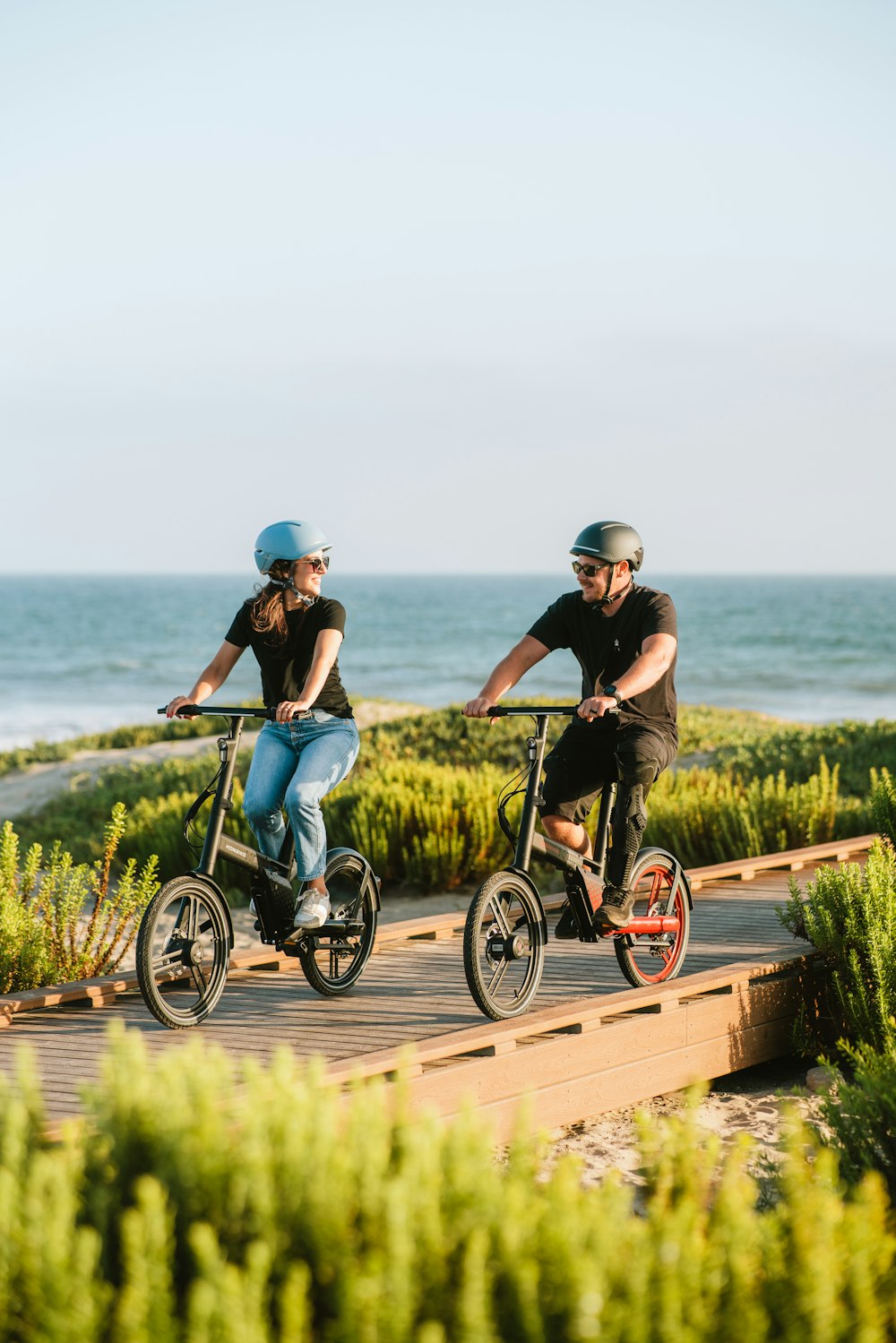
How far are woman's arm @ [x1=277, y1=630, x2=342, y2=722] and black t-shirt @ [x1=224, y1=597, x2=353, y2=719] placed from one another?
95mm

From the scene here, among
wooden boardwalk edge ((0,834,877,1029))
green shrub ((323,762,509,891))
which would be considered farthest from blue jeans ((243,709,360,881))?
green shrub ((323,762,509,891))

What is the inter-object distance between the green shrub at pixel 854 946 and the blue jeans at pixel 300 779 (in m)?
2.29

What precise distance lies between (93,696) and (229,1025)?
49.0 m

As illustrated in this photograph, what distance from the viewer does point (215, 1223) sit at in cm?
297

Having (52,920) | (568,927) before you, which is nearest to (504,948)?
(568,927)

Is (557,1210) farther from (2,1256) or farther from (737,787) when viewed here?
(737,787)

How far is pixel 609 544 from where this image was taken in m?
6.09

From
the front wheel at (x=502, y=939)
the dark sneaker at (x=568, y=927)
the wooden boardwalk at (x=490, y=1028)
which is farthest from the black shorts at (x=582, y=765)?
the wooden boardwalk at (x=490, y=1028)

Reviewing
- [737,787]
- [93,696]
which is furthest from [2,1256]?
[93,696]

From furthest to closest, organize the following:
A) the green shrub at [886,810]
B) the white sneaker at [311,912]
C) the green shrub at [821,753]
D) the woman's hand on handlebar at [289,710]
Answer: the green shrub at [821,753] < the green shrub at [886,810] < the white sneaker at [311,912] < the woman's hand on handlebar at [289,710]

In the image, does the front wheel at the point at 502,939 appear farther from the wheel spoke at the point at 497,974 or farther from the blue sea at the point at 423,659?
the blue sea at the point at 423,659

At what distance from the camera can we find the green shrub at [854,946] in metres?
6.23

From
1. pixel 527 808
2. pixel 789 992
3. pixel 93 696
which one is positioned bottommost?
pixel 789 992

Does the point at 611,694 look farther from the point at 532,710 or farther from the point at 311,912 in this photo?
the point at 311,912
